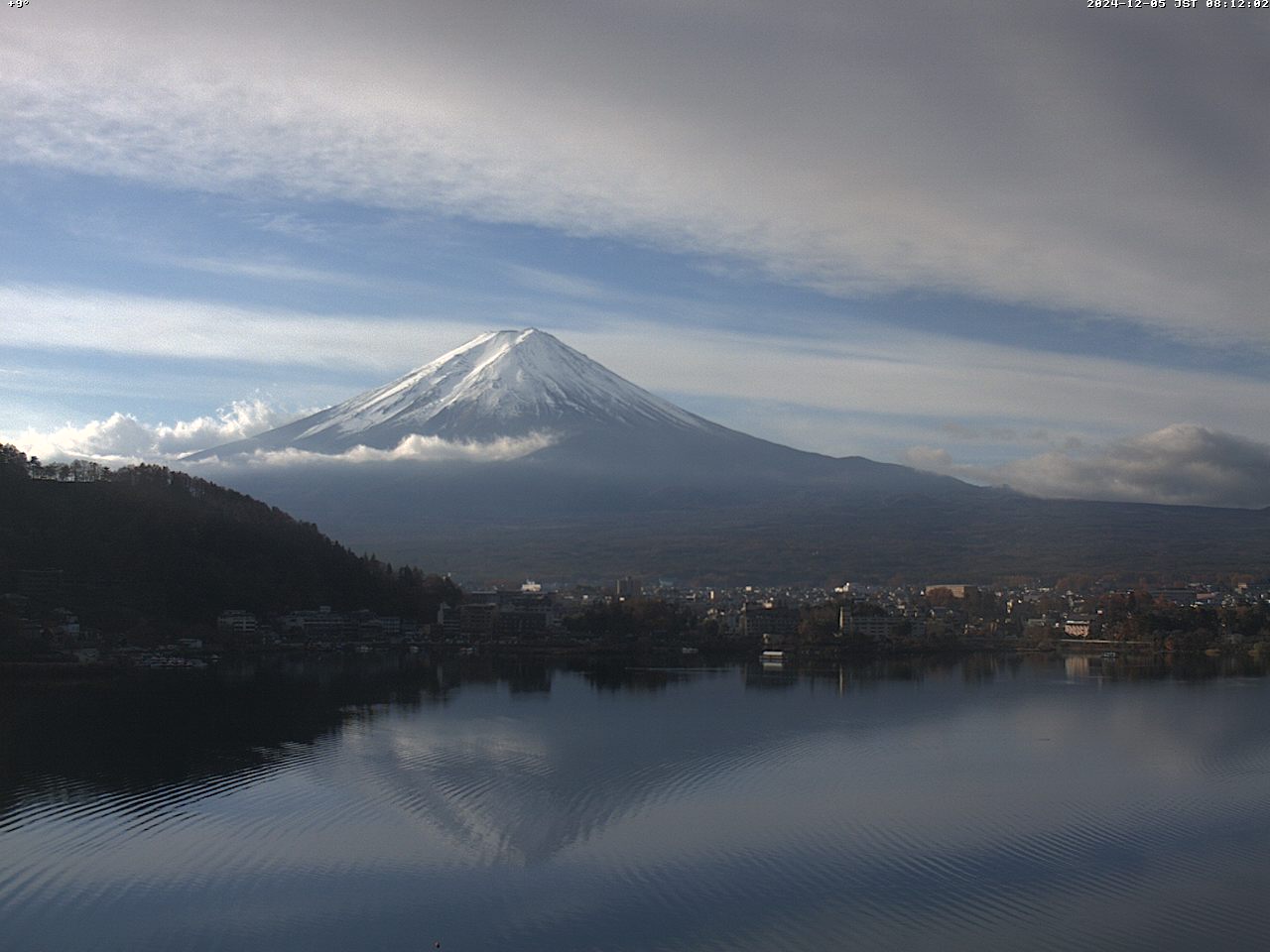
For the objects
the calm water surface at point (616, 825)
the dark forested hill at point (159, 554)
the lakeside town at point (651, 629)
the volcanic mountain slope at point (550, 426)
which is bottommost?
the calm water surface at point (616, 825)

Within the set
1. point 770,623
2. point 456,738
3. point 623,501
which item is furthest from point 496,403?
point 456,738

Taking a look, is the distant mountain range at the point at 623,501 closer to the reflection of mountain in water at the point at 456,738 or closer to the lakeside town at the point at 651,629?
the lakeside town at the point at 651,629

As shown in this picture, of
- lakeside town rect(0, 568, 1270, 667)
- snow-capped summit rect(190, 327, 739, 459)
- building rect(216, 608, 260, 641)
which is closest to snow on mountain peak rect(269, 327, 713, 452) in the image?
snow-capped summit rect(190, 327, 739, 459)

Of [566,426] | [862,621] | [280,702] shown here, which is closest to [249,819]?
[280,702]

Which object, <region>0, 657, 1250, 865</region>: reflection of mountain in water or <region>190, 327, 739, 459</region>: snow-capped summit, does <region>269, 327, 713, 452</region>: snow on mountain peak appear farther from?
<region>0, 657, 1250, 865</region>: reflection of mountain in water

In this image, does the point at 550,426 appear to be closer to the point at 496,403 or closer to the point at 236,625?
the point at 496,403

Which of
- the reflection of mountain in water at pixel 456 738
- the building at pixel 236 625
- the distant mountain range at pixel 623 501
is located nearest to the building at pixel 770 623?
the reflection of mountain in water at pixel 456 738

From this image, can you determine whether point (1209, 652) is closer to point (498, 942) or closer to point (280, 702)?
point (280, 702)
